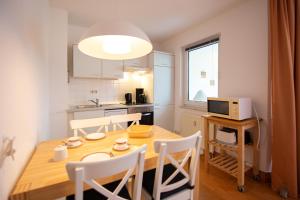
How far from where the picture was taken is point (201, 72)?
3.12m

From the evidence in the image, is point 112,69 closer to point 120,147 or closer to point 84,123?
point 84,123

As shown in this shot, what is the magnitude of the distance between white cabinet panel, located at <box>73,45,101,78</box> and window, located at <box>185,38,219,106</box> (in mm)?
1871

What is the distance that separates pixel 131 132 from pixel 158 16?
2017 millimetres

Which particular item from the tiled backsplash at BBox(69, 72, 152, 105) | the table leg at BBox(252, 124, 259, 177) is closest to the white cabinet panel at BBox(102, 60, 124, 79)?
the tiled backsplash at BBox(69, 72, 152, 105)

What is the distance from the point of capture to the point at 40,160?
108 cm

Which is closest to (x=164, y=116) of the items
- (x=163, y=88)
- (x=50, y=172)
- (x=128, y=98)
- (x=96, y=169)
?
(x=163, y=88)

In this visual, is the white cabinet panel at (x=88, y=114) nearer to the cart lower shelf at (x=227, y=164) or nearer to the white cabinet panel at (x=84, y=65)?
the white cabinet panel at (x=84, y=65)

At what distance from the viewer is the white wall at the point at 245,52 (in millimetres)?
2000

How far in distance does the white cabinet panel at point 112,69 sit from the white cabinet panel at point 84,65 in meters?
0.10

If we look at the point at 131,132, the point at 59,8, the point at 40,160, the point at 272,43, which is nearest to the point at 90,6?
the point at 59,8

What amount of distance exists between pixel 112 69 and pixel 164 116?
150cm

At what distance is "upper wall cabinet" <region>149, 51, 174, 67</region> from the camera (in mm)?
3395

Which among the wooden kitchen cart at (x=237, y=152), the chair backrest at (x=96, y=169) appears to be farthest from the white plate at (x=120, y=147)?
the wooden kitchen cart at (x=237, y=152)

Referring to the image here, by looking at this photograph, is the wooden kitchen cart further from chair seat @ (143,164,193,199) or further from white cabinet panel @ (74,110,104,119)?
white cabinet panel @ (74,110,104,119)
